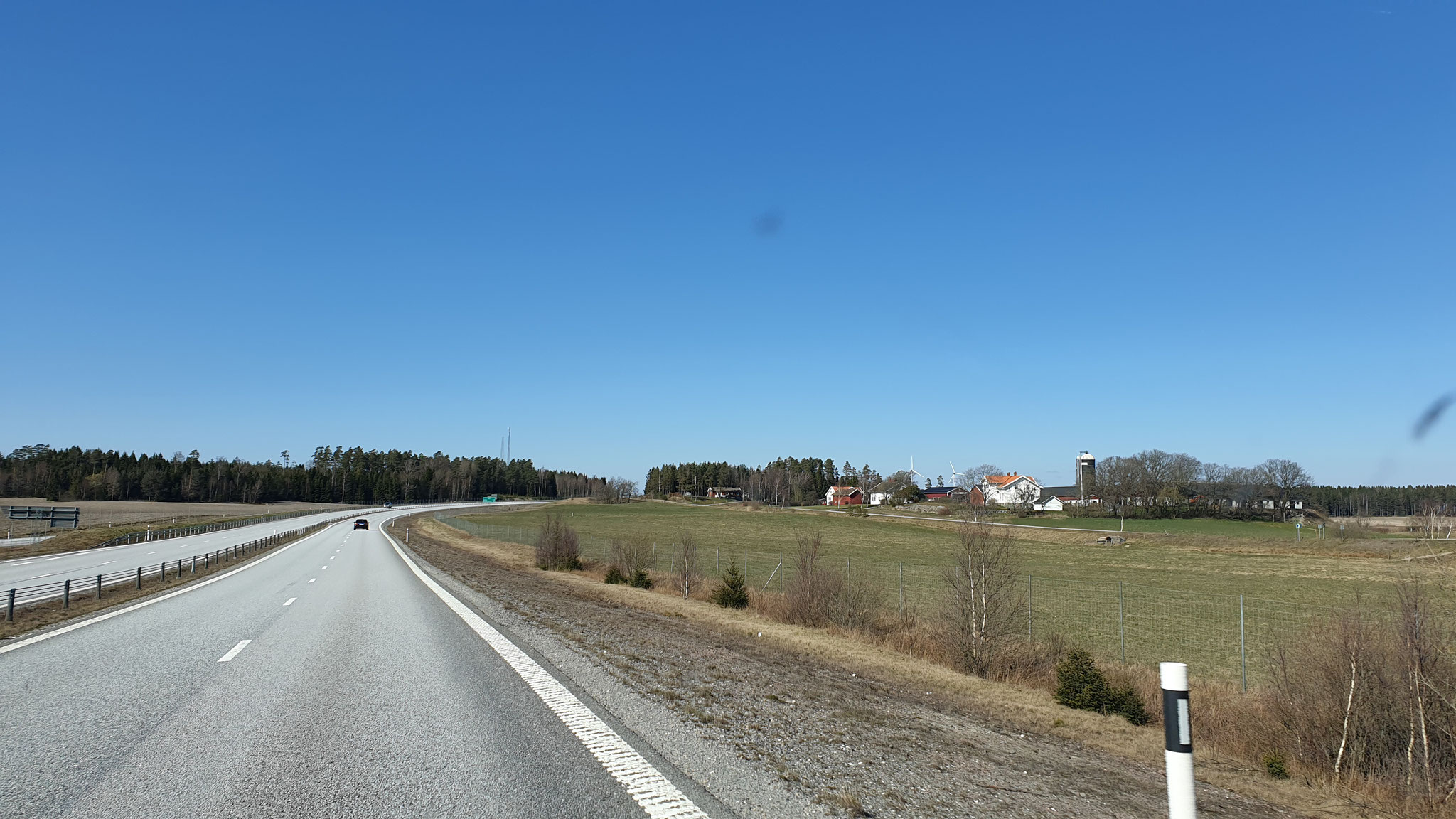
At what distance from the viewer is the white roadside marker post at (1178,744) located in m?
3.64

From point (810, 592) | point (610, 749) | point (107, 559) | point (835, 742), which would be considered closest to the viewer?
point (610, 749)

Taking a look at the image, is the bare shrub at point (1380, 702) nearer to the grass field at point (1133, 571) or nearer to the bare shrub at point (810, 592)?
the grass field at point (1133, 571)

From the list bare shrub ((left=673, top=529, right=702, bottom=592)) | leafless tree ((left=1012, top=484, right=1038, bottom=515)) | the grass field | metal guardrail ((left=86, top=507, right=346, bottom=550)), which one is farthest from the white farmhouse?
bare shrub ((left=673, top=529, right=702, bottom=592))

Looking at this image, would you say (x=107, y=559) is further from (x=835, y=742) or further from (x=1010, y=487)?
(x=1010, y=487)

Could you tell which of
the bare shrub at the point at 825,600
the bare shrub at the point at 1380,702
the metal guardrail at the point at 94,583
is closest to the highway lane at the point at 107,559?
the metal guardrail at the point at 94,583

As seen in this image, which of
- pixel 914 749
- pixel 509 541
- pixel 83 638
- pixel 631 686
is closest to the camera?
pixel 914 749

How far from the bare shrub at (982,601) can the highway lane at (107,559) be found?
97.1 ft

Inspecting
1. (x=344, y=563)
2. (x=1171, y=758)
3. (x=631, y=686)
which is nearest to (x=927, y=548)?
(x=344, y=563)

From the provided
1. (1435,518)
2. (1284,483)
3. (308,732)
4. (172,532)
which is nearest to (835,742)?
(308,732)

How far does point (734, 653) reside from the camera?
45.0 feet

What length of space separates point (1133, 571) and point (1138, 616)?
24.3 metres

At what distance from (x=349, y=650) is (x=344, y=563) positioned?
2716cm

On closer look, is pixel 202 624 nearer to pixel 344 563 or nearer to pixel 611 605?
pixel 611 605

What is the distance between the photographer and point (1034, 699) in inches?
499
